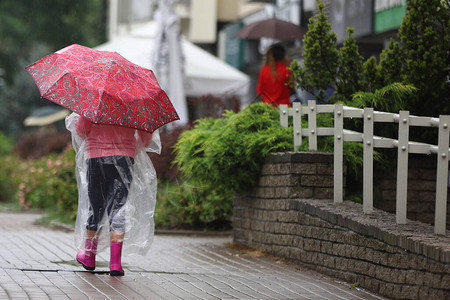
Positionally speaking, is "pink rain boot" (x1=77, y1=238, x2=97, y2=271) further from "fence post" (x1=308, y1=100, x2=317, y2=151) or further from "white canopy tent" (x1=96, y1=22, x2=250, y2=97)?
"white canopy tent" (x1=96, y1=22, x2=250, y2=97)

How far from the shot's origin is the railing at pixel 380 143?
7.42m

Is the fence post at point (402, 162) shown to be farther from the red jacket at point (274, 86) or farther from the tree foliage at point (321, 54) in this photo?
the red jacket at point (274, 86)

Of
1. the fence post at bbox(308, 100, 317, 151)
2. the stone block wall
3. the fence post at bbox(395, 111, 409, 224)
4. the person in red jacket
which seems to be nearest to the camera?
the stone block wall

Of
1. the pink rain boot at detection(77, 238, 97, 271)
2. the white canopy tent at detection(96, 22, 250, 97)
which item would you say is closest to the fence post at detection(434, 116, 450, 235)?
the pink rain boot at detection(77, 238, 97, 271)

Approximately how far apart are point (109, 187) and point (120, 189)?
0.32 ft

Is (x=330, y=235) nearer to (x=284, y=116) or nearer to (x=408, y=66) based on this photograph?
(x=284, y=116)

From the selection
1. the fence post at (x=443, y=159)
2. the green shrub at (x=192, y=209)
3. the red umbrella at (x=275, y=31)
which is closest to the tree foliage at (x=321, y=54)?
the green shrub at (x=192, y=209)

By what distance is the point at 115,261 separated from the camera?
8188mm

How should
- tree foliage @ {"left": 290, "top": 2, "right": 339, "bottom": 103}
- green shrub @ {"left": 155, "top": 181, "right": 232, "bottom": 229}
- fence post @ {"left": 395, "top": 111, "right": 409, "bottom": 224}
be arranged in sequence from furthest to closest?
green shrub @ {"left": 155, "top": 181, "right": 232, "bottom": 229} → tree foliage @ {"left": 290, "top": 2, "right": 339, "bottom": 103} → fence post @ {"left": 395, "top": 111, "right": 409, "bottom": 224}

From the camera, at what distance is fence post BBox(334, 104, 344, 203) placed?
9.05 meters

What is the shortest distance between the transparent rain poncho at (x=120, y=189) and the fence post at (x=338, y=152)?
1653mm

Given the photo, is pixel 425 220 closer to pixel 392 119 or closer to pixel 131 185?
pixel 392 119

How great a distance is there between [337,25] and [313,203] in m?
12.8

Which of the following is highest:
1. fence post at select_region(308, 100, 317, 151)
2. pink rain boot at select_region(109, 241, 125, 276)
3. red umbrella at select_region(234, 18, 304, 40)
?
red umbrella at select_region(234, 18, 304, 40)
